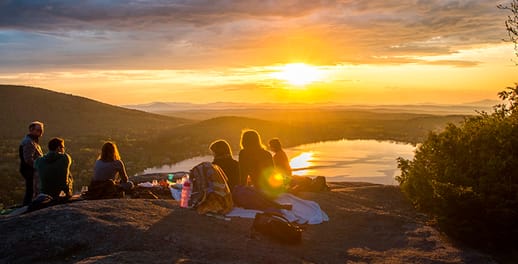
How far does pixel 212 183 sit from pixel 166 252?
3.21 metres

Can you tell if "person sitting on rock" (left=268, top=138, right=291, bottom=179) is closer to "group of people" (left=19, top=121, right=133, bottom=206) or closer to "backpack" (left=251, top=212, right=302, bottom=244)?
"group of people" (left=19, top=121, right=133, bottom=206)

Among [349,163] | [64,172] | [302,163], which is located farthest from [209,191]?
[349,163]

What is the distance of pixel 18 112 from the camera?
267 ft

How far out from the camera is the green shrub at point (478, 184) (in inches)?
453

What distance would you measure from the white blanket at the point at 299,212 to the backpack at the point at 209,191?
1.15 ft

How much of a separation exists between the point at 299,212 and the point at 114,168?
499 cm

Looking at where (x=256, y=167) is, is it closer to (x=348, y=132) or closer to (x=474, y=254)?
(x=474, y=254)

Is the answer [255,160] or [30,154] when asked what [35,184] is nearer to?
[30,154]

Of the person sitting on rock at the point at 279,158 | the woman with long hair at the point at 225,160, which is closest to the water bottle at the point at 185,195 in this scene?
the woman with long hair at the point at 225,160

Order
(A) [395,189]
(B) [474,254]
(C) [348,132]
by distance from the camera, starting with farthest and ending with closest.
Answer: (C) [348,132], (A) [395,189], (B) [474,254]

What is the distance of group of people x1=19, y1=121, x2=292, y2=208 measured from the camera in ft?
41.5

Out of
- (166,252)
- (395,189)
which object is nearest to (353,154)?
(395,189)

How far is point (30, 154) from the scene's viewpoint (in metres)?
13.8

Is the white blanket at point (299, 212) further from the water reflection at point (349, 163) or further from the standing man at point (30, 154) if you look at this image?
the water reflection at point (349, 163)
